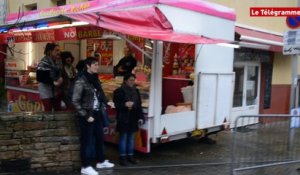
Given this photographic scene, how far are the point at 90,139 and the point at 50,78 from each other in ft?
5.65

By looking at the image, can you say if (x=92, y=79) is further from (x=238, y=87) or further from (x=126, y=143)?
(x=238, y=87)

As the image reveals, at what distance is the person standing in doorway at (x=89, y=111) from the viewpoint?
599 centimetres

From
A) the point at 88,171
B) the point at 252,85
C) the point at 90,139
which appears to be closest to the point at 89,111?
the point at 90,139

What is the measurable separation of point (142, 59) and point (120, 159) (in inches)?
68.6

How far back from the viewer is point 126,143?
6.79 meters

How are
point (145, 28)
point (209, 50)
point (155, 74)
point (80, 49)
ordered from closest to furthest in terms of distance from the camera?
point (145, 28), point (155, 74), point (209, 50), point (80, 49)

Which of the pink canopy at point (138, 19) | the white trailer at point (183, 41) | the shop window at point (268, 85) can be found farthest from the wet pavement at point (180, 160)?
the shop window at point (268, 85)

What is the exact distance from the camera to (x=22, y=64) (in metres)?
10.1

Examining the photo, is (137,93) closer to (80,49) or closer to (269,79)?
(80,49)

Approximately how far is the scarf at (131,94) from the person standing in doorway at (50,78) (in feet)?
4.35

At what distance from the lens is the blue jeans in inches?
265

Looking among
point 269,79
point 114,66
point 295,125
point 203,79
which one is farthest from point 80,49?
point 269,79

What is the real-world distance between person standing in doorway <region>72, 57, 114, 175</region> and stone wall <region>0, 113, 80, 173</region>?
181mm

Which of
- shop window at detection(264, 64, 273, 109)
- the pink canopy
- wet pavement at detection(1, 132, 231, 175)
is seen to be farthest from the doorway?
the pink canopy
